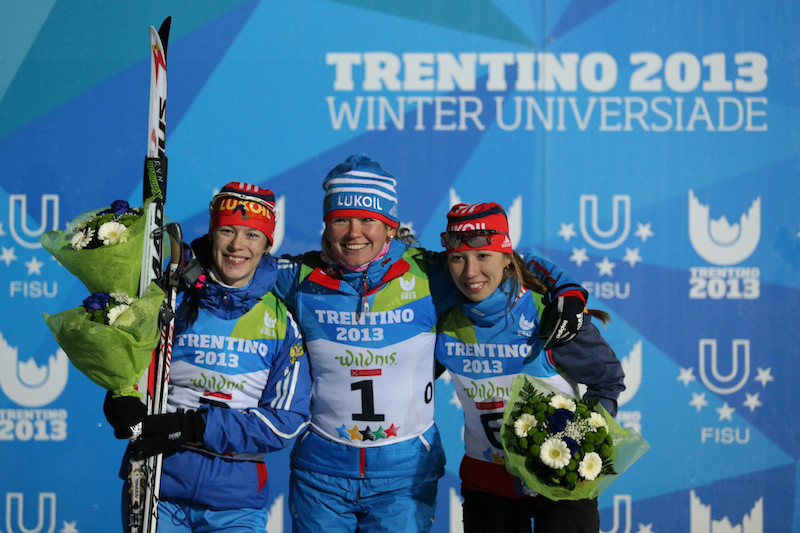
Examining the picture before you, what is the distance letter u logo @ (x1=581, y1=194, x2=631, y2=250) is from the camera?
3709mm

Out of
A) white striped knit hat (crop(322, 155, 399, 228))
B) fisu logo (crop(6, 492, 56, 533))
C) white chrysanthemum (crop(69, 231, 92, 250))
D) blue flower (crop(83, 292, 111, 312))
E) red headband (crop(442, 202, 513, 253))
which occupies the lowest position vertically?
fisu logo (crop(6, 492, 56, 533))

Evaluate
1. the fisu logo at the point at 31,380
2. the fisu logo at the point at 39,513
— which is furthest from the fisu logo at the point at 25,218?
the fisu logo at the point at 39,513

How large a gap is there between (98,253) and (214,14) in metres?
2.16

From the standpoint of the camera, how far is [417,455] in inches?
95.1

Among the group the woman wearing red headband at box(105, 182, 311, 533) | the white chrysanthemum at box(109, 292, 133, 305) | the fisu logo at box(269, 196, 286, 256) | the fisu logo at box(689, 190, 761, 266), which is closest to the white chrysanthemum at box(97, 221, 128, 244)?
the white chrysanthemum at box(109, 292, 133, 305)

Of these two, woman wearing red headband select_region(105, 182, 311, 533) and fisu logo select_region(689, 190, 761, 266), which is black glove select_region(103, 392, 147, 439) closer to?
woman wearing red headband select_region(105, 182, 311, 533)

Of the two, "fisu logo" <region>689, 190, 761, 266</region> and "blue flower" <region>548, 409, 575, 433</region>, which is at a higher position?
"fisu logo" <region>689, 190, 761, 266</region>

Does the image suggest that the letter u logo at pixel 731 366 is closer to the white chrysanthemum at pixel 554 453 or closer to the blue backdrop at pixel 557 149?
the blue backdrop at pixel 557 149

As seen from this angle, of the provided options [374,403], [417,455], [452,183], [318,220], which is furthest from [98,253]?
[452,183]

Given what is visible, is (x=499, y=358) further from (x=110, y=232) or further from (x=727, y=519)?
(x=727, y=519)

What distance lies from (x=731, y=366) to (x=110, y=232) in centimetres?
313

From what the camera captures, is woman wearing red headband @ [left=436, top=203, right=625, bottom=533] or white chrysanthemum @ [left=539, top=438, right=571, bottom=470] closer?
white chrysanthemum @ [left=539, top=438, right=571, bottom=470]

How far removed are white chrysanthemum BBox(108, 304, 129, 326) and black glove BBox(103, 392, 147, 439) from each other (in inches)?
9.4

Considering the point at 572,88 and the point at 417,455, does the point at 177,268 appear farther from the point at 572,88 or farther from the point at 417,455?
the point at 572,88
